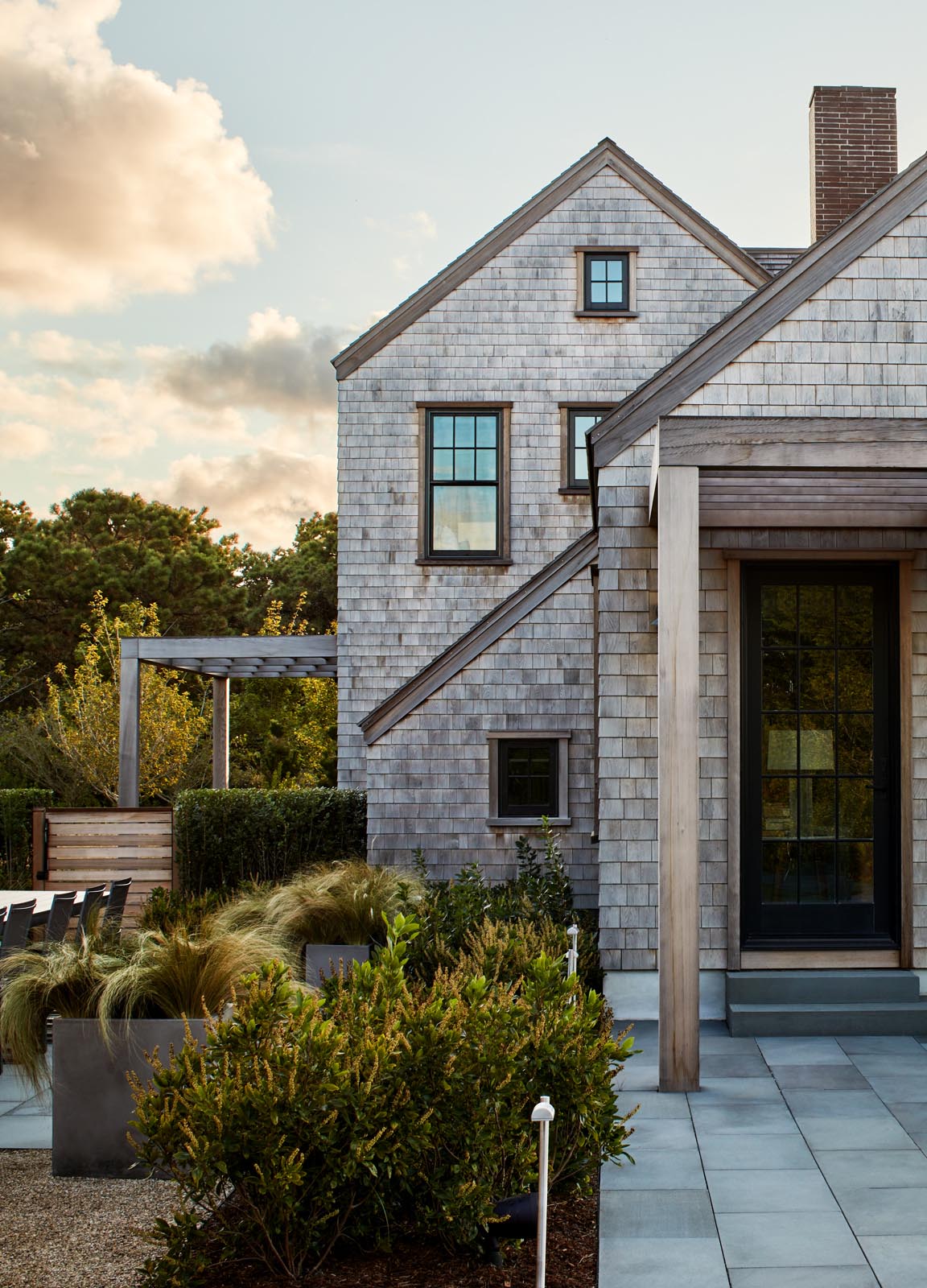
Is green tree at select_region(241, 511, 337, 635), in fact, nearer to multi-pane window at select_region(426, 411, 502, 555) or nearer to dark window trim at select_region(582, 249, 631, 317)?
multi-pane window at select_region(426, 411, 502, 555)

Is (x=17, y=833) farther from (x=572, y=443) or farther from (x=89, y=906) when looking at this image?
(x=572, y=443)

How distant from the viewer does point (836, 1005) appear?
22.1 feet

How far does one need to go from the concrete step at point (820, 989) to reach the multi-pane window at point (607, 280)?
8652 millimetres

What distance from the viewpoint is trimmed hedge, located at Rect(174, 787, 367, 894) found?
12.7m

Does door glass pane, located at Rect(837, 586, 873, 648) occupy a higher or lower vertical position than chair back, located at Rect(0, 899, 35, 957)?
higher

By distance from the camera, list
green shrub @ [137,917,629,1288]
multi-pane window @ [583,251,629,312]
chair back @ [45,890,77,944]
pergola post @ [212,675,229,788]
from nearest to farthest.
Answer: green shrub @ [137,917,629,1288]
chair back @ [45,890,77,944]
multi-pane window @ [583,251,629,312]
pergola post @ [212,675,229,788]

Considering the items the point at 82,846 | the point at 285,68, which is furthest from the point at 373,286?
the point at 82,846

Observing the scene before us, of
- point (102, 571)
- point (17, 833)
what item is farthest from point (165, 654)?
point (102, 571)

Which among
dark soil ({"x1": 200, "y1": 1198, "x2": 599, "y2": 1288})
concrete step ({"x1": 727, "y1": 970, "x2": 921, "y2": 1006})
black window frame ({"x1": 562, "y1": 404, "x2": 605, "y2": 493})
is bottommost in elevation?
dark soil ({"x1": 200, "y1": 1198, "x2": 599, "y2": 1288})

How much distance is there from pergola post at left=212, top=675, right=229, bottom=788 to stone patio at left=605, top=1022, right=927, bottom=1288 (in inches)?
388

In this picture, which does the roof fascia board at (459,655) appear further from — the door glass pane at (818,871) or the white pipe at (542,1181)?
the white pipe at (542,1181)

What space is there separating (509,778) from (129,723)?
183 inches

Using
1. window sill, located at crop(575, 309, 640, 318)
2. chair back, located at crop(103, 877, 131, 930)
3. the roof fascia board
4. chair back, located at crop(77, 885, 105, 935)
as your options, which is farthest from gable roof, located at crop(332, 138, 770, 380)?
chair back, located at crop(77, 885, 105, 935)

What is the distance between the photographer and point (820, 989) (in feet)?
22.3
